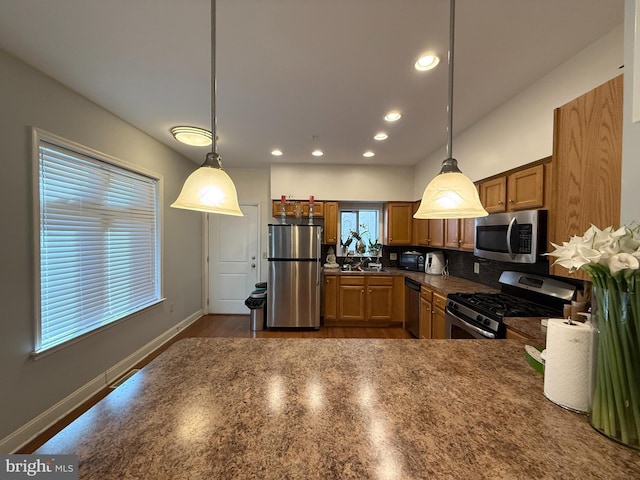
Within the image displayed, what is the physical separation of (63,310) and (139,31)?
2063 millimetres

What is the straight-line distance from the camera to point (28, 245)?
1703mm

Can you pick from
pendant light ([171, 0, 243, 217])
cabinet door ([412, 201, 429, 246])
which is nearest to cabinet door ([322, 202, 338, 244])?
cabinet door ([412, 201, 429, 246])

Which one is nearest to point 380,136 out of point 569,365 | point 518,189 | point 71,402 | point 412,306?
point 518,189

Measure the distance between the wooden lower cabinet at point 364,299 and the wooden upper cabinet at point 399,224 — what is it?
2.11 feet

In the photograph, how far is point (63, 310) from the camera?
77.3 inches

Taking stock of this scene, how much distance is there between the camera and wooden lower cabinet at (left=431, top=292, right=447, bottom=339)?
251cm

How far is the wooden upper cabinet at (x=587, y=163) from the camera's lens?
3.45 ft

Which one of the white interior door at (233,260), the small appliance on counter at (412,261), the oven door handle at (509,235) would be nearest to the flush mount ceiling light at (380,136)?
the oven door handle at (509,235)

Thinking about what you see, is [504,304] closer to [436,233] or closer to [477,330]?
[477,330]

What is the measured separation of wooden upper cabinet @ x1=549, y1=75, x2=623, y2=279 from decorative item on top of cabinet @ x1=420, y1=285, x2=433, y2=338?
5.24ft

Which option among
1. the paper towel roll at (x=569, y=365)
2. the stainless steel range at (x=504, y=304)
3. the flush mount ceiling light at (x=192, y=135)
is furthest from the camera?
the flush mount ceiling light at (x=192, y=135)

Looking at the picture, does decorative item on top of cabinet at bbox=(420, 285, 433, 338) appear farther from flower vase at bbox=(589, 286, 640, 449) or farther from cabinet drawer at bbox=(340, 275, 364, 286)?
flower vase at bbox=(589, 286, 640, 449)

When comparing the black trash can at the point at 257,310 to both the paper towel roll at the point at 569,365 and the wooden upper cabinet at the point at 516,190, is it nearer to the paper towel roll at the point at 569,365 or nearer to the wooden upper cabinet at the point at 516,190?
the wooden upper cabinet at the point at 516,190

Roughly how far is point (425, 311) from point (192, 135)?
326 cm
